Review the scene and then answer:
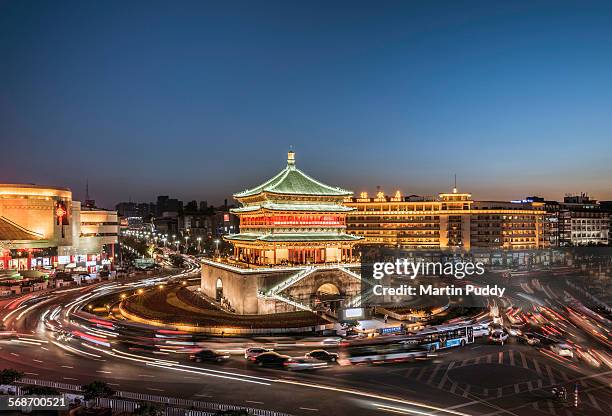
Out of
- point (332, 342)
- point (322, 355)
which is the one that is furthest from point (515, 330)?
point (322, 355)

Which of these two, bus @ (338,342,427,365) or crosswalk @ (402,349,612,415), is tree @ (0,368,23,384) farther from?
crosswalk @ (402,349,612,415)

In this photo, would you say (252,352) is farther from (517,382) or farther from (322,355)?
(517,382)

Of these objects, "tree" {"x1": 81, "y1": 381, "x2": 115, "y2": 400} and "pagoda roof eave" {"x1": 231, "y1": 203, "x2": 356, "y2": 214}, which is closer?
"tree" {"x1": 81, "y1": 381, "x2": 115, "y2": 400}

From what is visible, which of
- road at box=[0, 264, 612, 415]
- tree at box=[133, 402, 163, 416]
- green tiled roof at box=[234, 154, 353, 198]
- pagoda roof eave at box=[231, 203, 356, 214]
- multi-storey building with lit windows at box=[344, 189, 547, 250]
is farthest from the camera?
multi-storey building with lit windows at box=[344, 189, 547, 250]

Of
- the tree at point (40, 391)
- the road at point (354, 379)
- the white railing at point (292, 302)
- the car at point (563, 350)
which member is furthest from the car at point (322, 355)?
the car at point (563, 350)

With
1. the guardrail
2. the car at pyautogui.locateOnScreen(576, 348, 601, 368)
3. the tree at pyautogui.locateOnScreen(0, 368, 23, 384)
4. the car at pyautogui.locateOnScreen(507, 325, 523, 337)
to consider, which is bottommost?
the car at pyautogui.locateOnScreen(576, 348, 601, 368)

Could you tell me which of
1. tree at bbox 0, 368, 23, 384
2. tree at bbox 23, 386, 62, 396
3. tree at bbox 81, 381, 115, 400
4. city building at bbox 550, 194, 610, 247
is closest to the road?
tree at bbox 0, 368, 23, 384

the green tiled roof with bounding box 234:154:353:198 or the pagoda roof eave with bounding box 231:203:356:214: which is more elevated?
the green tiled roof with bounding box 234:154:353:198
